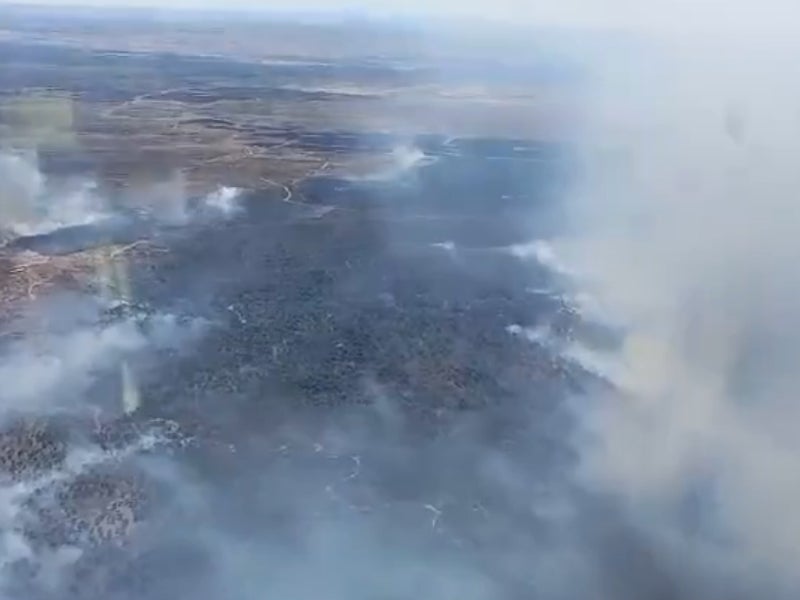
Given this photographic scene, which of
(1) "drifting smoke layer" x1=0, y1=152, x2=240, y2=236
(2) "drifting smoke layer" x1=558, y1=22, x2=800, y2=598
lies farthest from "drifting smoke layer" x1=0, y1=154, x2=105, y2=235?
(2) "drifting smoke layer" x1=558, y1=22, x2=800, y2=598

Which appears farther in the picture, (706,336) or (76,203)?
(76,203)

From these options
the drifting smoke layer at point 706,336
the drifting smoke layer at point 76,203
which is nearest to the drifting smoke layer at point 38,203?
the drifting smoke layer at point 76,203

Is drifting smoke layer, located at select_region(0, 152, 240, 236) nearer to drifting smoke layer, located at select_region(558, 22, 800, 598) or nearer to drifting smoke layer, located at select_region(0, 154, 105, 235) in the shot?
drifting smoke layer, located at select_region(0, 154, 105, 235)

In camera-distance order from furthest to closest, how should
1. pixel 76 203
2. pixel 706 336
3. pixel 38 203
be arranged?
pixel 76 203, pixel 38 203, pixel 706 336

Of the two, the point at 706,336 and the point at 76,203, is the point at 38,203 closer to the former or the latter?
the point at 76,203

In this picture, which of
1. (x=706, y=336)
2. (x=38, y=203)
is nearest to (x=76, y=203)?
(x=38, y=203)

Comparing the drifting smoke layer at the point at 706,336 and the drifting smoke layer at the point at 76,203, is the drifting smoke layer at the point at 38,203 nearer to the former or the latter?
the drifting smoke layer at the point at 76,203

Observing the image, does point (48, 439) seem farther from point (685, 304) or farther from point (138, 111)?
point (138, 111)

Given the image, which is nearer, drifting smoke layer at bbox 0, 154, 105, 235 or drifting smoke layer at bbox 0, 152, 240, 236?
drifting smoke layer at bbox 0, 154, 105, 235

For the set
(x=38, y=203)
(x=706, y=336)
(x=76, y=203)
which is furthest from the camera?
(x=76, y=203)
